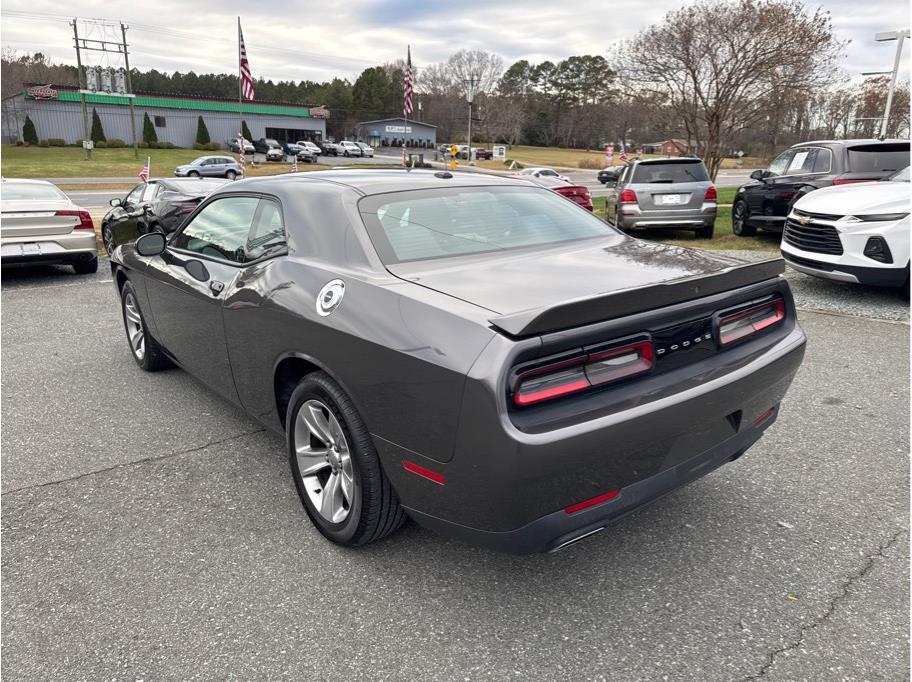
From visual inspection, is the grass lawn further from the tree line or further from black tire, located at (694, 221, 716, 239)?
the tree line

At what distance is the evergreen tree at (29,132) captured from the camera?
174 ft

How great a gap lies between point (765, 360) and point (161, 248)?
350 centimetres

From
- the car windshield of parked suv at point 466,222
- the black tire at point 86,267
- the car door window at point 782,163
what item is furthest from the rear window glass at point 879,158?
the black tire at point 86,267

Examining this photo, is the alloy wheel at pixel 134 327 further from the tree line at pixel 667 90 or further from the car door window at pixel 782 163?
the tree line at pixel 667 90

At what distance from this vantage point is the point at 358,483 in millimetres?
2471

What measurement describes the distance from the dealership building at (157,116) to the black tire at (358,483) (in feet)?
193

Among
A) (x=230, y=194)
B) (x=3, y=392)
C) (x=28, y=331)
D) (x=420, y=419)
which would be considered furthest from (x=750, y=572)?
(x=28, y=331)

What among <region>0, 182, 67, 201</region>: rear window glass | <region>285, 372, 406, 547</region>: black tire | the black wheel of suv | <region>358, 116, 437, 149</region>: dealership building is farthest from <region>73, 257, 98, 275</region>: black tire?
<region>358, 116, 437, 149</region>: dealership building

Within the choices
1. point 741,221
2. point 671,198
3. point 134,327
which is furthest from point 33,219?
point 741,221

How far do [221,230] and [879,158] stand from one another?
364 inches

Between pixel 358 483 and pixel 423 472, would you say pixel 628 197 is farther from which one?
pixel 423 472

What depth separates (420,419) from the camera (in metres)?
2.10

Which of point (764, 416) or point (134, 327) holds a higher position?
point (764, 416)

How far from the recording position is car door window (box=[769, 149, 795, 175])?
10.3 m
